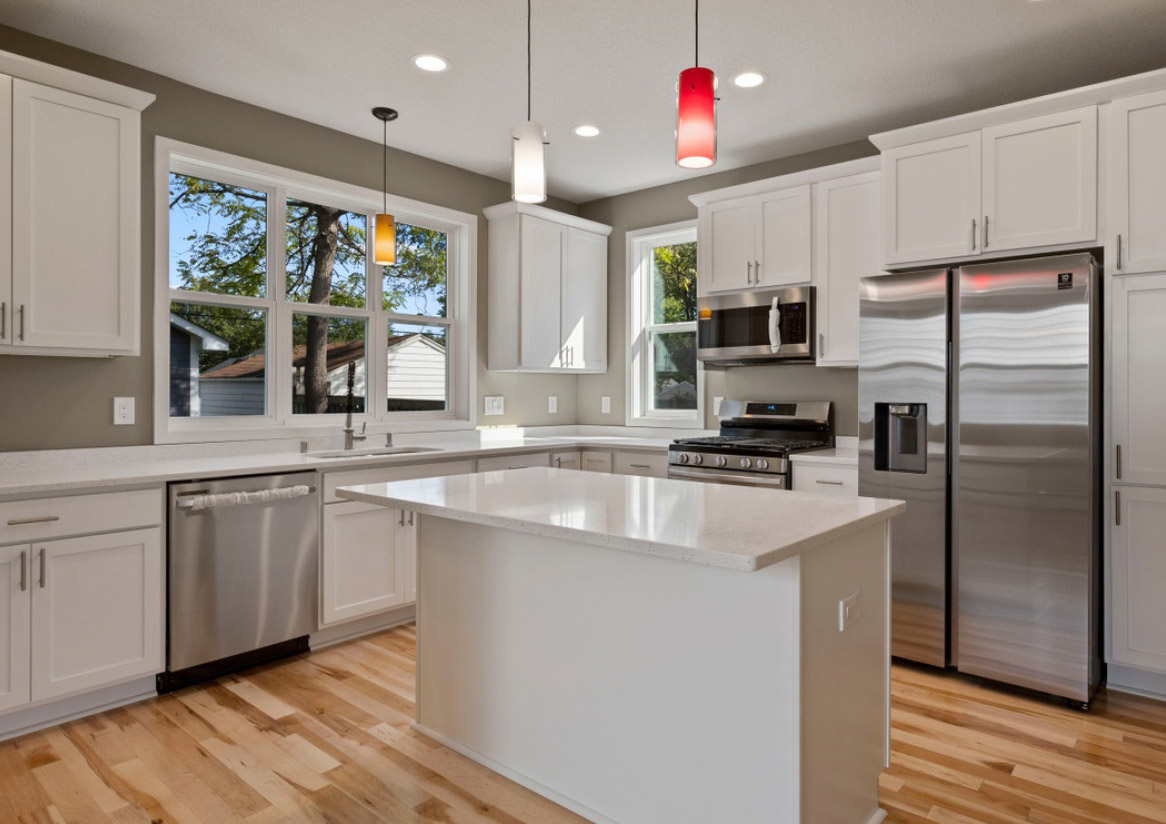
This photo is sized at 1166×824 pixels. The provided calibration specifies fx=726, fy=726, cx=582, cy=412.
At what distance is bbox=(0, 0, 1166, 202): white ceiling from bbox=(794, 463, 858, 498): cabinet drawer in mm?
1784

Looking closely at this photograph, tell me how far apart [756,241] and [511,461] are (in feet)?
6.15

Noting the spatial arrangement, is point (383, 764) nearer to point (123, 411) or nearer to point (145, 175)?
point (123, 411)

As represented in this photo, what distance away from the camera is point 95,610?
2.63 meters

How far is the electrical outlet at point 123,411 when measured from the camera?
10.4 ft

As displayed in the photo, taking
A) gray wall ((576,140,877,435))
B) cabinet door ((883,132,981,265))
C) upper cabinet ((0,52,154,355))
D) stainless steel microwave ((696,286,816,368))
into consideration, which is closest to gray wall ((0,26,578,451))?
upper cabinet ((0,52,154,355))

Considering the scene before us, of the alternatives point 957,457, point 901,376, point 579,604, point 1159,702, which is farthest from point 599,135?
point 1159,702

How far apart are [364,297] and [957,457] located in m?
3.18

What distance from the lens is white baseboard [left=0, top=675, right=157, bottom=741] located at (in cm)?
252

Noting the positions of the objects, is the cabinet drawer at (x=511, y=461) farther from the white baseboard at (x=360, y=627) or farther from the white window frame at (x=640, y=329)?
the white window frame at (x=640, y=329)

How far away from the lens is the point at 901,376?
10.5ft

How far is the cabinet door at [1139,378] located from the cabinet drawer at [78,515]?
373cm

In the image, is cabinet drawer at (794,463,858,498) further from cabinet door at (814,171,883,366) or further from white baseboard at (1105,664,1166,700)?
white baseboard at (1105,664,1166,700)

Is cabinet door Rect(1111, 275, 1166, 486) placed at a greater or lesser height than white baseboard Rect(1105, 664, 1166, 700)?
greater

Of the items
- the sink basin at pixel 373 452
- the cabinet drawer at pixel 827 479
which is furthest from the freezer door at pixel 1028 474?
the sink basin at pixel 373 452
